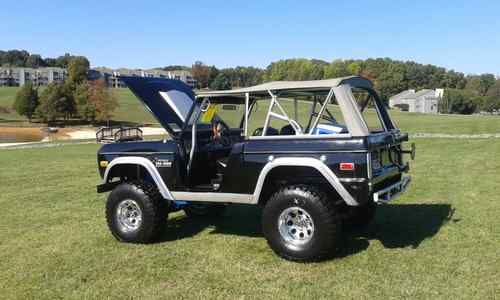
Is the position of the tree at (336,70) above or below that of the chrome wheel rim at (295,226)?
above

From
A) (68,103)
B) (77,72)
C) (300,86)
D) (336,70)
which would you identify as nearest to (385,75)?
(336,70)

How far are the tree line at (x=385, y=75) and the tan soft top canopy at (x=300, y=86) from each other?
115588mm

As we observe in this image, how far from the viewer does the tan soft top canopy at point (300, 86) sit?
19.6ft

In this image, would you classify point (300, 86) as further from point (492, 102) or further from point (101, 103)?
point (492, 102)

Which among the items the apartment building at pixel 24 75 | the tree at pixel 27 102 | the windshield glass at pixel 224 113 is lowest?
the windshield glass at pixel 224 113

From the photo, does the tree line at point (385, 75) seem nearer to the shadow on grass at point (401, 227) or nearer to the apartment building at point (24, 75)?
the apartment building at point (24, 75)

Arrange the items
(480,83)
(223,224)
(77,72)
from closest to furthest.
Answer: (223,224) → (77,72) → (480,83)

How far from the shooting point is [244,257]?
20.5 ft

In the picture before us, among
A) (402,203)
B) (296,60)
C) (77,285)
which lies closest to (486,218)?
(402,203)

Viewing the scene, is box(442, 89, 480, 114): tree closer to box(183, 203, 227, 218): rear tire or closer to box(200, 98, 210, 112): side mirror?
box(183, 203, 227, 218): rear tire

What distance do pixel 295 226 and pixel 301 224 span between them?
8 centimetres

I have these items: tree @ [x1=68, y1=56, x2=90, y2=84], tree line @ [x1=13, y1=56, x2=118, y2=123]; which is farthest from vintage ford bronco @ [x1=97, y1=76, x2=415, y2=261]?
tree @ [x1=68, y1=56, x2=90, y2=84]

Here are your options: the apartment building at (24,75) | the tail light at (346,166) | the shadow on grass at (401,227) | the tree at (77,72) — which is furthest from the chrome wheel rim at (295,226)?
the apartment building at (24,75)

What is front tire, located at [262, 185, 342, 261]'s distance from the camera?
18.7ft
